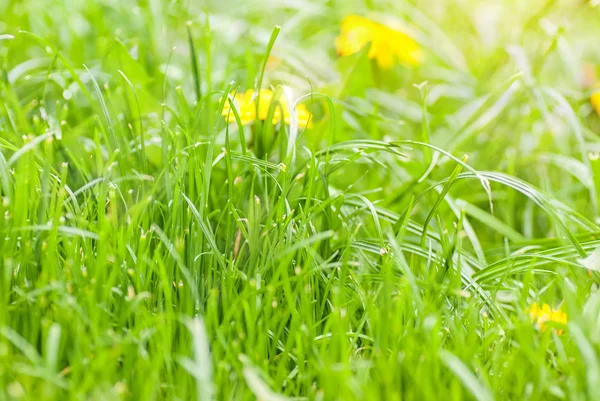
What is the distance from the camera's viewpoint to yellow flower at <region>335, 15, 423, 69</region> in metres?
2.14

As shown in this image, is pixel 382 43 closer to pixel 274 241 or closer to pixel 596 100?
pixel 596 100

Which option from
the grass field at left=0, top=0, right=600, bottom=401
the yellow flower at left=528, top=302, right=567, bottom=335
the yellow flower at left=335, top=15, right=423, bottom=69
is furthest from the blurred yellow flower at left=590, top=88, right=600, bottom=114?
the yellow flower at left=528, top=302, right=567, bottom=335

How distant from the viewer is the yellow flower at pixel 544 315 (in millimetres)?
1105

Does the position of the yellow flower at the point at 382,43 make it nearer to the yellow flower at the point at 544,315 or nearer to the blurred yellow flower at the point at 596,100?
the blurred yellow flower at the point at 596,100

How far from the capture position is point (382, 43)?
216 cm

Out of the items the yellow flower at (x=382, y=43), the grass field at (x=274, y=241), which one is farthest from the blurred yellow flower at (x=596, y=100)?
the yellow flower at (x=382, y=43)

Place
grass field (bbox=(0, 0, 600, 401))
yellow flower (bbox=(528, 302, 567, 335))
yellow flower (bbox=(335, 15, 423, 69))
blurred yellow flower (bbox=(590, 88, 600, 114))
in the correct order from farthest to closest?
yellow flower (bbox=(335, 15, 423, 69)) → blurred yellow flower (bbox=(590, 88, 600, 114)) → yellow flower (bbox=(528, 302, 567, 335)) → grass field (bbox=(0, 0, 600, 401))

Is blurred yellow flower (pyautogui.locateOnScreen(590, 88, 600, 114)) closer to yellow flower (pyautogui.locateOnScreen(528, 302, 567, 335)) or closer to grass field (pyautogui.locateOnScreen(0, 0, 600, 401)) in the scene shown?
grass field (pyautogui.locateOnScreen(0, 0, 600, 401))

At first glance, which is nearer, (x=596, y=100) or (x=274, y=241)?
(x=274, y=241)

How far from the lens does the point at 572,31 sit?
8.56 ft

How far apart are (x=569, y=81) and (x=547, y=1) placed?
0.25m

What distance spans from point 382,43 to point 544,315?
1246 millimetres

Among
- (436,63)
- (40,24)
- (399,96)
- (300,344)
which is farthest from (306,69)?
(300,344)

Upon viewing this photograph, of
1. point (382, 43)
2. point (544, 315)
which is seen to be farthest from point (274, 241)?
point (382, 43)
